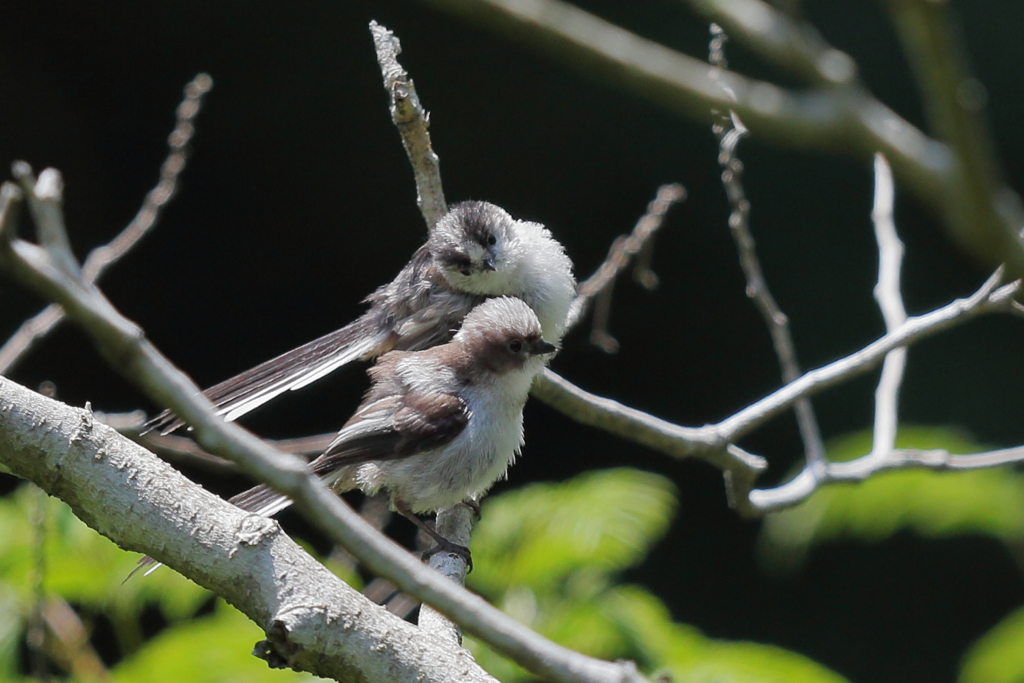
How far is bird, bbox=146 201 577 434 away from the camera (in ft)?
8.90

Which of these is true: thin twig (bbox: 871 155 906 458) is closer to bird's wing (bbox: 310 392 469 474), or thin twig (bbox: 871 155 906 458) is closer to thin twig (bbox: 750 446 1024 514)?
thin twig (bbox: 750 446 1024 514)

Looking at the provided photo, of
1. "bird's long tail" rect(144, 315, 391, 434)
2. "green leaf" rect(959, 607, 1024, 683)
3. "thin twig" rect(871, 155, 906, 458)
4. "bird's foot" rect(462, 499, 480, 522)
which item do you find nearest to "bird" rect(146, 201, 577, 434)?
"bird's long tail" rect(144, 315, 391, 434)

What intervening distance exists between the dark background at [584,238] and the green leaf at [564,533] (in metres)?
1.67

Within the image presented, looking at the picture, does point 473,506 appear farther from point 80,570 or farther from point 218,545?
point 218,545

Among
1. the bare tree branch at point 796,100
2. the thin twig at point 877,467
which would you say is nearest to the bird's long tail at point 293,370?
the thin twig at point 877,467

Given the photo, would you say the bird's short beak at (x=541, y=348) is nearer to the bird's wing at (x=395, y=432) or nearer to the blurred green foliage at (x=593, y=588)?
the bird's wing at (x=395, y=432)

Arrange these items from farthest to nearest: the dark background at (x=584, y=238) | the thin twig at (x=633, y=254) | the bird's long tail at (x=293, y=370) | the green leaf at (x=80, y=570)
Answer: the dark background at (x=584, y=238)
the thin twig at (x=633, y=254)
the green leaf at (x=80, y=570)
the bird's long tail at (x=293, y=370)

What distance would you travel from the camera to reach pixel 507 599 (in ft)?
9.05

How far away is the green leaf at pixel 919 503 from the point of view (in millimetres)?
3258

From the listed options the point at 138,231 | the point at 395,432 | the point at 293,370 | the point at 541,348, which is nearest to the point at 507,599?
the point at 395,432

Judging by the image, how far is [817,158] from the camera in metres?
4.53

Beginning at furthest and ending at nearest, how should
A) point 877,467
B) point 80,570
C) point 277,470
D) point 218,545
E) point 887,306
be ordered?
point 80,570 < point 887,306 < point 877,467 < point 218,545 < point 277,470

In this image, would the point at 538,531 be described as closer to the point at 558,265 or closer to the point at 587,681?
the point at 558,265

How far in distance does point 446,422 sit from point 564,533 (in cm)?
55
